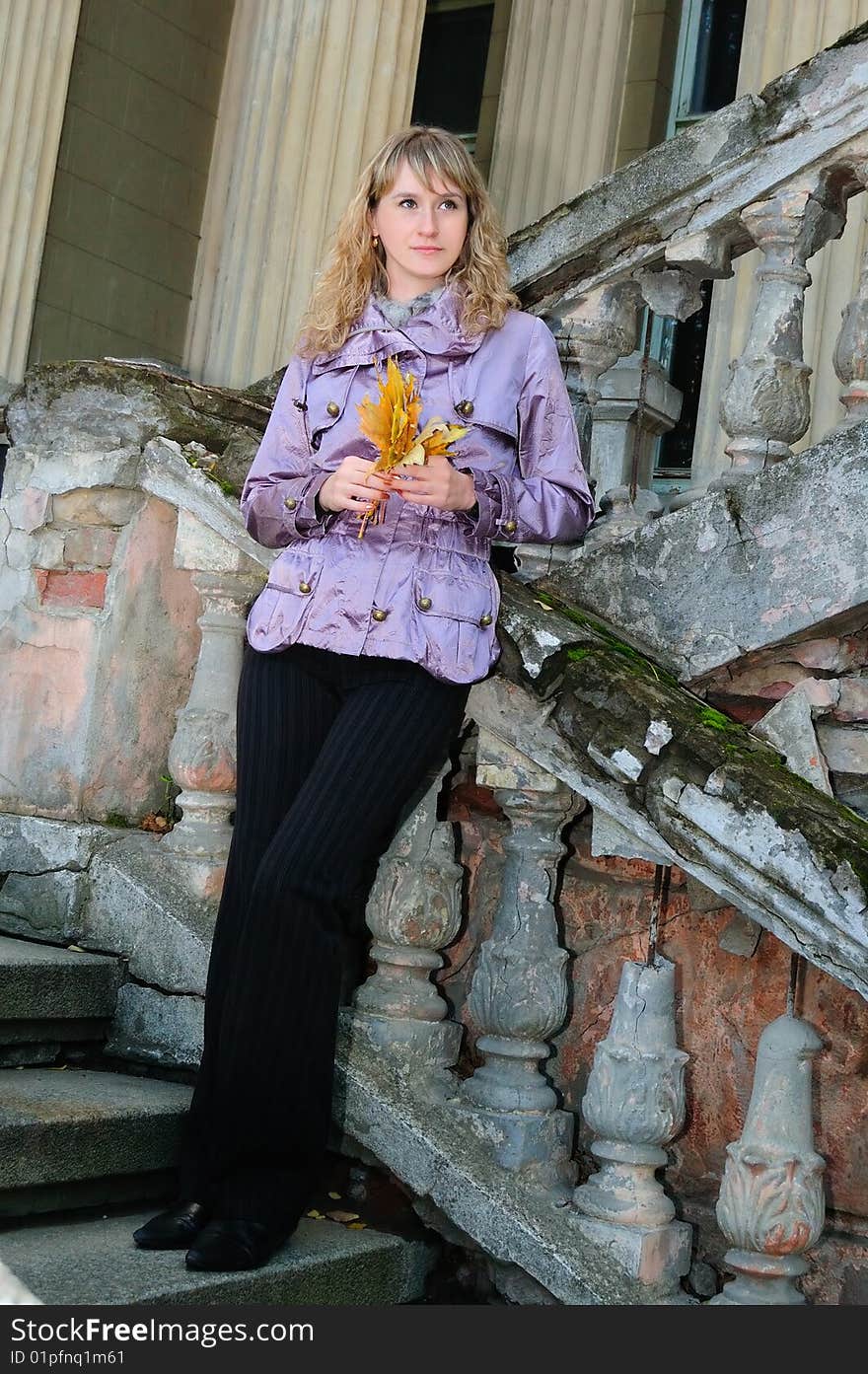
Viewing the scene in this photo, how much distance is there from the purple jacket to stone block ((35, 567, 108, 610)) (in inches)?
24.0

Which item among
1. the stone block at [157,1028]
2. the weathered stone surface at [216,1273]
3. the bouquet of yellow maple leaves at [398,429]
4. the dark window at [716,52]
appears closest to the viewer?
the weathered stone surface at [216,1273]

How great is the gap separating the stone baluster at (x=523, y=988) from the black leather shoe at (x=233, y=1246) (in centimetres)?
44

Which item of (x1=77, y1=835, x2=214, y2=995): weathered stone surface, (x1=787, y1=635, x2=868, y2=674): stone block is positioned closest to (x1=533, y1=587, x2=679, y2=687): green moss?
(x1=787, y1=635, x2=868, y2=674): stone block

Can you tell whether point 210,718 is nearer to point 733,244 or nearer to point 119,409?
point 119,409

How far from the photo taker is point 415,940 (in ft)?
8.63

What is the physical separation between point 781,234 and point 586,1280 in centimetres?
173

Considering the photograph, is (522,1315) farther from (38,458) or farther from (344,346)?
(38,458)

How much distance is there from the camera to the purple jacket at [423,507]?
2.37 m

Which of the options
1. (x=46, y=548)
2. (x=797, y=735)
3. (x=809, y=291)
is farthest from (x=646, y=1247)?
(x=809, y=291)

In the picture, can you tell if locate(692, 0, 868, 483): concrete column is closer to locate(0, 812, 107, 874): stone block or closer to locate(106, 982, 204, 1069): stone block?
locate(0, 812, 107, 874): stone block

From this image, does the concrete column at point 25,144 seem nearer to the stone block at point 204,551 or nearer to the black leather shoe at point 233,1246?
the stone block at point 204,551

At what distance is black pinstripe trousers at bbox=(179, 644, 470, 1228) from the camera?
2.30m

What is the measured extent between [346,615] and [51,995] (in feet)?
3.14

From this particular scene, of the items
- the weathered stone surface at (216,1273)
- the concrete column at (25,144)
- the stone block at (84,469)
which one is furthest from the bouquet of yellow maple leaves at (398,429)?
the concrete column at (25,144)
